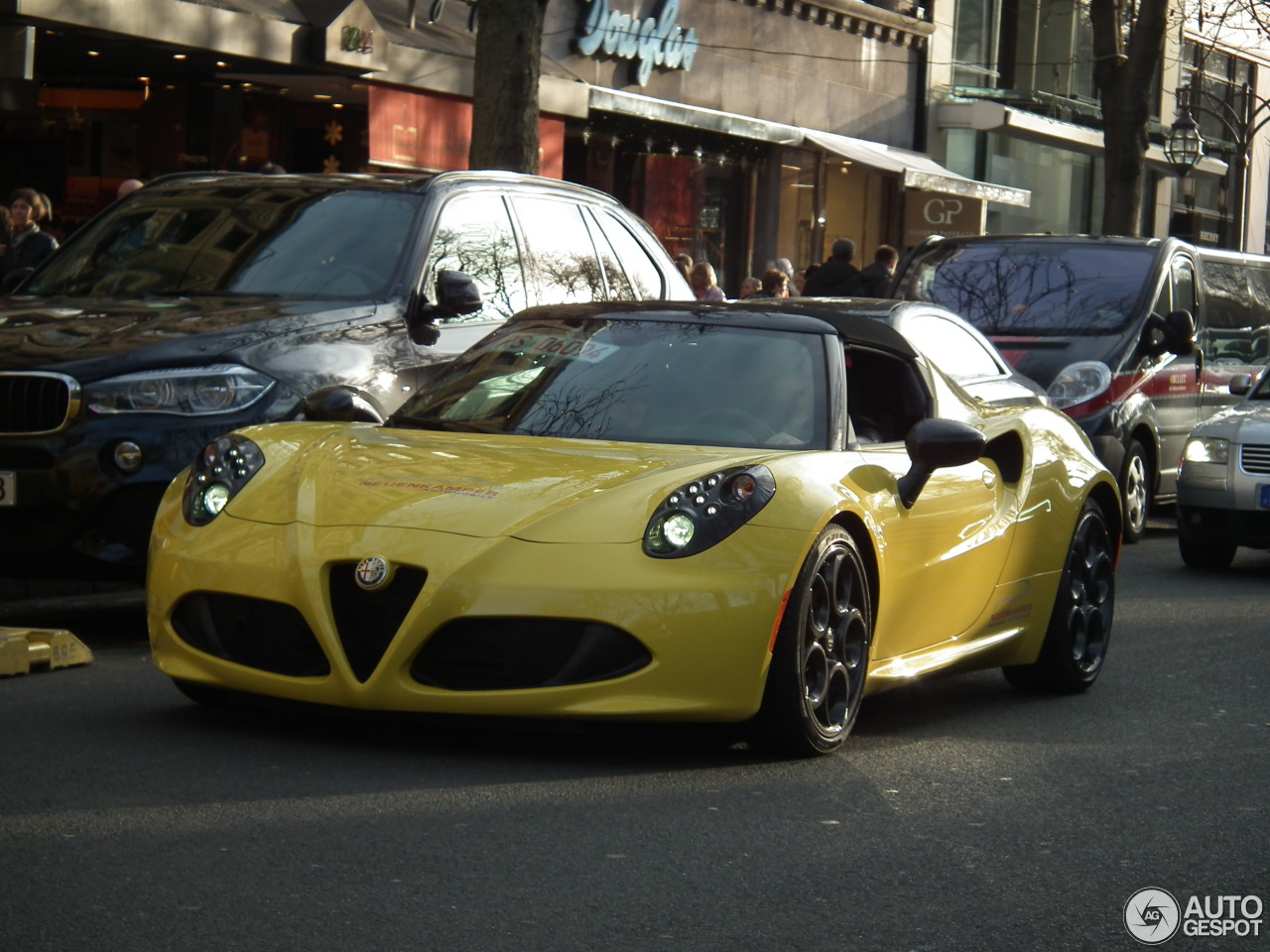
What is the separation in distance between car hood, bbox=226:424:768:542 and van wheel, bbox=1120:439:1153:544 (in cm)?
844

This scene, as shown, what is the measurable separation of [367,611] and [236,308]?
315cm

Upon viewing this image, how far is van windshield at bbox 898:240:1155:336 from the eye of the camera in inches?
583

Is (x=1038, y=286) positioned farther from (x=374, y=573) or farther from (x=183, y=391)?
(x=374, y=573)

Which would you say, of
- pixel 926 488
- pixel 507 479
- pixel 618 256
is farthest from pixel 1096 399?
pixel 507 479

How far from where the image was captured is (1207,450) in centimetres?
1270

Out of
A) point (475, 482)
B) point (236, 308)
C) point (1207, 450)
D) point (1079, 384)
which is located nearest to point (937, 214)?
point (1079, 384)

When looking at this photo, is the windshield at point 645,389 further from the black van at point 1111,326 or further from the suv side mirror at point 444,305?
the black van at point 1111,326

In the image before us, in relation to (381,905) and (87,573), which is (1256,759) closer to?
(381,905)

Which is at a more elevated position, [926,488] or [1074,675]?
[926,488]

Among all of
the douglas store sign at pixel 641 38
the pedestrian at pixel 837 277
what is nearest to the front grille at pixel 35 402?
the pedestrian at pixel 837 277

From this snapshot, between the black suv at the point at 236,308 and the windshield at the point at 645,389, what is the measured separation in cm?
50

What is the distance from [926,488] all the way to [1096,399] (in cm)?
746

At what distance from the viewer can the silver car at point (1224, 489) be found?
40.6 feet

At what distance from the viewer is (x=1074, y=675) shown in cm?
763
